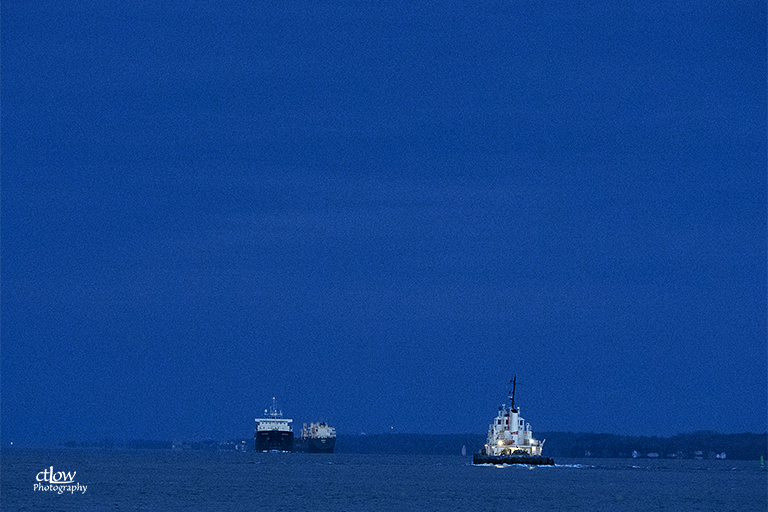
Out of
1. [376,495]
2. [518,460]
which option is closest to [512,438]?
[518,460]

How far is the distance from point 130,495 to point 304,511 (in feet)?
61.9

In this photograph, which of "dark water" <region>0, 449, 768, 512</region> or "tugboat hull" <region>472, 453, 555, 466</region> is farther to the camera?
"tugboat hull" <region>472, 453, 555, 466</region>

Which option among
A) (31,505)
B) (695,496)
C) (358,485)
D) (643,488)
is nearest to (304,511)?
(31,505)

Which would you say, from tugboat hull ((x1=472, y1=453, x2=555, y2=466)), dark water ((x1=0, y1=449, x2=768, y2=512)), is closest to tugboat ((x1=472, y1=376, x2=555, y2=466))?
tugboat hull ((x1=472, y1=453, x2=555, y2=466))

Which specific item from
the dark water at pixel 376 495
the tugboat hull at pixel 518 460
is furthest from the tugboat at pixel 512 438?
the dark water at pixel 376 495

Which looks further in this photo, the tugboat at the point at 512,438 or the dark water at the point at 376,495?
the tugboat at the point at 512,438

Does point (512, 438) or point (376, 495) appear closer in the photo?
point (376, 495)

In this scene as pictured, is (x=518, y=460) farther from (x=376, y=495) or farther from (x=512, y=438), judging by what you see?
(x=376, y=495)

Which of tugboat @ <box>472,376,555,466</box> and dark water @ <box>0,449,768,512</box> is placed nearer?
dark water @ <box>0,449,768,512</box>

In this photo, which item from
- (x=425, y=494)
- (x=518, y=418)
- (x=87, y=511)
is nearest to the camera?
(x=87, y=511)

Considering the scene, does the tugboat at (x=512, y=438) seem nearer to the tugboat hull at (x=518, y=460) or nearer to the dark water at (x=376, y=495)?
the tugboat hull at (x=518, y=460)

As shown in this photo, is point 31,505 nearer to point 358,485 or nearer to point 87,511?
point 87,511

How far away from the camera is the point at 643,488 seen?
300 ft

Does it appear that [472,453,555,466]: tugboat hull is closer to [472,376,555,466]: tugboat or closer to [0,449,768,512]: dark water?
[472,376,555,466]: tugboat
